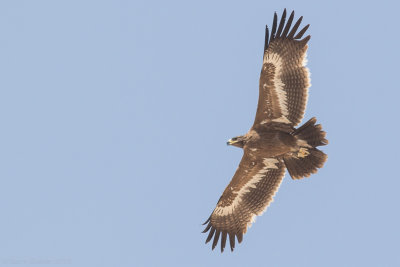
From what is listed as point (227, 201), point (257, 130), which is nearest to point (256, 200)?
point (227, 201)

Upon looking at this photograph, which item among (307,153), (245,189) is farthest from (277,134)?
(245,189)

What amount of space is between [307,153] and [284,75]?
172 centimetres

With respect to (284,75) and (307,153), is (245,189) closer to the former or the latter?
(307,153)

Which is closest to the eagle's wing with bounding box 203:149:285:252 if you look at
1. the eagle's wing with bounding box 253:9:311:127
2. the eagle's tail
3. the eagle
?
the eagle

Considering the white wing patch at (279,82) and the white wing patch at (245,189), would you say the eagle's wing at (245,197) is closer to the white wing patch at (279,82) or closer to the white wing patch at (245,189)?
the white wing patch at (245,189)

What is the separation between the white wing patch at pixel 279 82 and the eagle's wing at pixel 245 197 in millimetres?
1243

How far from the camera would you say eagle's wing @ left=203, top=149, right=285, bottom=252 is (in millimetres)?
15734

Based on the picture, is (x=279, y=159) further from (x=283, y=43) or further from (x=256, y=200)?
(x=283, y=43)

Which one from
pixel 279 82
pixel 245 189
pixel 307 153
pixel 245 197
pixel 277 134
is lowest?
pixel 245 197

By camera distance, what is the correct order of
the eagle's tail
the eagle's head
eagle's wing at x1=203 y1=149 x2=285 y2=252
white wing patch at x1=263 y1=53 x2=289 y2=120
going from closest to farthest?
1. the eagle's tail
2. white wing patch at x1=263 y1=53 x2=289 y2=120
3. the eagle's head
4. eagle's wing at x1=203 y1=149 x2=285 y2=252

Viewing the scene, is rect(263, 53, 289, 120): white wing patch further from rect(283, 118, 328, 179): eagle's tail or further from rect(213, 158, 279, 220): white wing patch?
rect(213, 158, 279, 220): white wing patch

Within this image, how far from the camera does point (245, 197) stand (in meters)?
15.9

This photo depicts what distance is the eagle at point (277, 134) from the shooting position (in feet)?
48.6

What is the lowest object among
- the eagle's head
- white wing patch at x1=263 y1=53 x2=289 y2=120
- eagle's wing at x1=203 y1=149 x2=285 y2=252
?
eagle's wing at x1=203 y1=149 x2=285 y2=252
